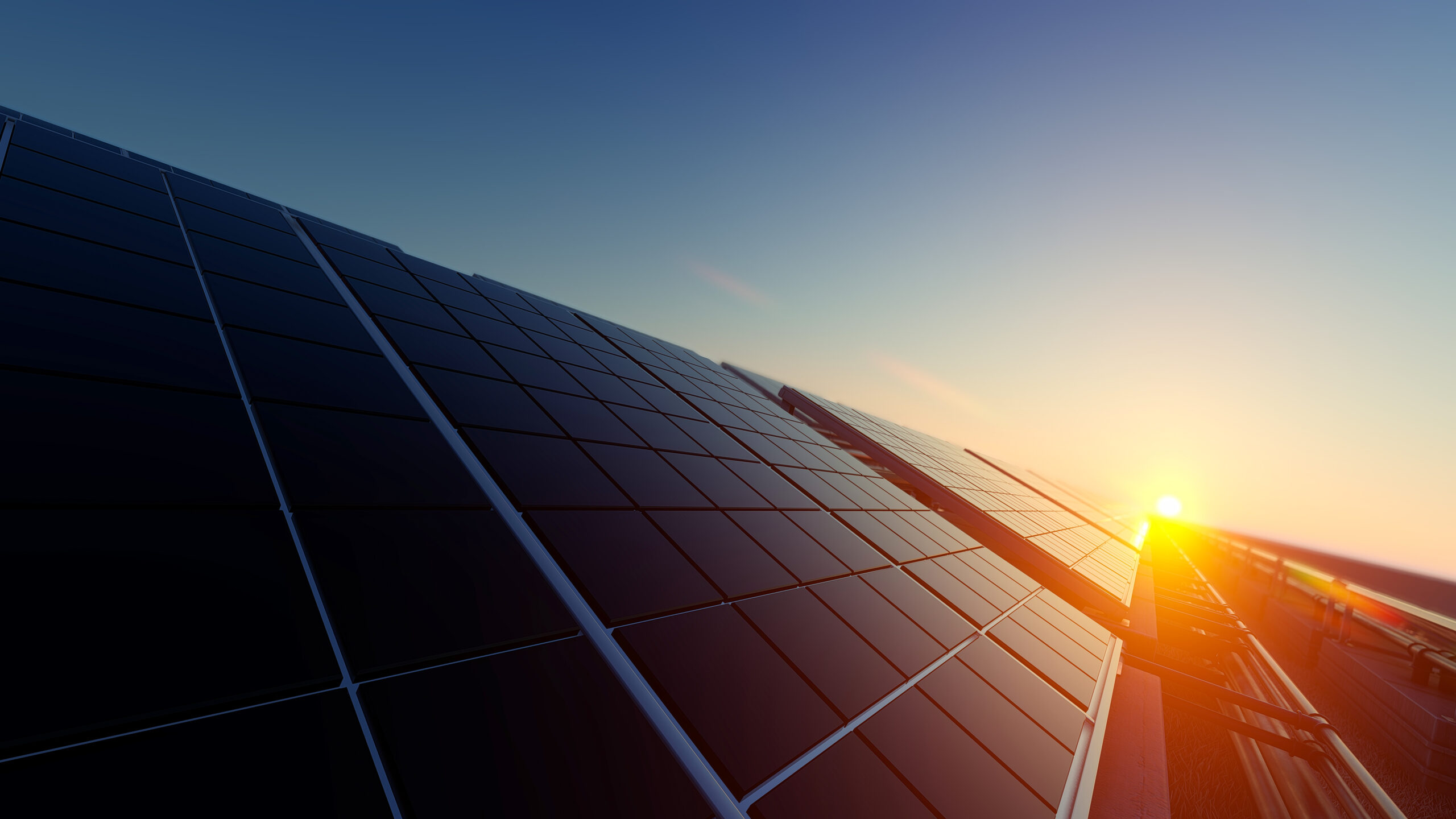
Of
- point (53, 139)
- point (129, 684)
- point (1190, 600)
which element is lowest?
point (1190, 600)

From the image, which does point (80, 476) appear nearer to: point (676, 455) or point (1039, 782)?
point (676, 455)

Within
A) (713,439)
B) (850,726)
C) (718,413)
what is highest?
(718,413)

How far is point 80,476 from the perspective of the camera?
8.95 feet

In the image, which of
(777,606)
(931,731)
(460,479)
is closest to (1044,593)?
(931,731)

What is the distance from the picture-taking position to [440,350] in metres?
7.00

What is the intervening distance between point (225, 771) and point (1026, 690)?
24.8ft

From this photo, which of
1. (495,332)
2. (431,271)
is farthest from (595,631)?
(431,271)

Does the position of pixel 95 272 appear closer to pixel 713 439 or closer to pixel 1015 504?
pixel 713 439

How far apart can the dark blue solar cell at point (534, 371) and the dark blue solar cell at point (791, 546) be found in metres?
3.37

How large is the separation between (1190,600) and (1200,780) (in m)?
10.2

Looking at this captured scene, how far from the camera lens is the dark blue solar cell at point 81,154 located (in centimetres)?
722

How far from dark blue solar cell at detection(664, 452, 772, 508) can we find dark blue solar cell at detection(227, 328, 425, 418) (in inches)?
132

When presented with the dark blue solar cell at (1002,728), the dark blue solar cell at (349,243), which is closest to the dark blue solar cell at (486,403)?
the dark blue solar cell at (1002,728)

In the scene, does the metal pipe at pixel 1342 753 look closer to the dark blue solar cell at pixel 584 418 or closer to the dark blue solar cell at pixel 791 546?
the dark blue solar cell at pixel 791 546
